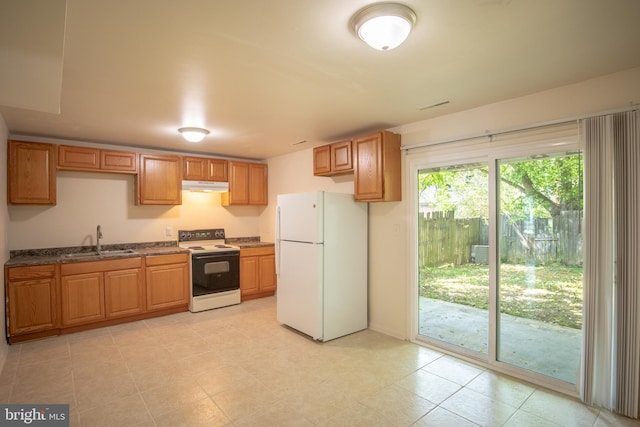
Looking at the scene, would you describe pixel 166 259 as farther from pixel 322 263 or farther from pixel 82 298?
pixel 322 263

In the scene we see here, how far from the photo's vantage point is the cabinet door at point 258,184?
568 centimetres

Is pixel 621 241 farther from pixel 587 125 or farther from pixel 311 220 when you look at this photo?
pixel 311 220

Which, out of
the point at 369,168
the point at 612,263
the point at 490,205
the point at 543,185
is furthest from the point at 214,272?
the point at 612,263

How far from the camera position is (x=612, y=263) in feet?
7.52

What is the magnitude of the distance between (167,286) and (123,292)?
53 centimetres

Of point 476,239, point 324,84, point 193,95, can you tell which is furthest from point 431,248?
point 193,95

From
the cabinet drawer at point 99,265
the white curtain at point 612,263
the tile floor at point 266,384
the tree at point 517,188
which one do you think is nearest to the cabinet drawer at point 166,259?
the cabinet drawer at point 99,265

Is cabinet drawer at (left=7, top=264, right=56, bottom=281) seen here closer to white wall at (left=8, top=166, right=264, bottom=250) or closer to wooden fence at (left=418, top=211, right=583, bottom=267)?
white wall at (left=8, top=166, right=264, bottom=250)

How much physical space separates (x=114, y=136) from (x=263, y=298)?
10.6 feet

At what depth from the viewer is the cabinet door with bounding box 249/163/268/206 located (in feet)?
18.6

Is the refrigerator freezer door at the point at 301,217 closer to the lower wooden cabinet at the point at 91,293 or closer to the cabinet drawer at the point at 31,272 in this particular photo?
the lower wooden cabinet at the point at 91,293

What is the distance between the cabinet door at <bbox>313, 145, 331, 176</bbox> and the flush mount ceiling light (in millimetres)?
2384

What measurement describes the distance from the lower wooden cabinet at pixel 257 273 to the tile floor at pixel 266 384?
4.67ft

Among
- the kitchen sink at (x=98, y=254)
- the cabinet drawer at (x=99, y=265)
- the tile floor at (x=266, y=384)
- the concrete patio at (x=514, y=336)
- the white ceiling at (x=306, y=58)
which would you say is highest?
the white ceiling at (x=306, y=58)
